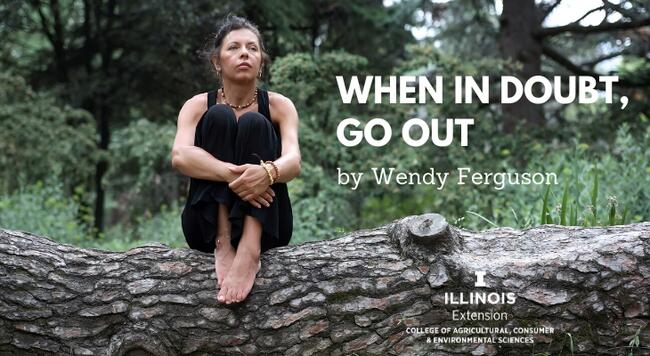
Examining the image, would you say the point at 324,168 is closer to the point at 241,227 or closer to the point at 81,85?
the point at 81,85

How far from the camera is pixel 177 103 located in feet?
30.4

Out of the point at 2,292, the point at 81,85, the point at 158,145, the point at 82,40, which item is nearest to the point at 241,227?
the point at 2,292

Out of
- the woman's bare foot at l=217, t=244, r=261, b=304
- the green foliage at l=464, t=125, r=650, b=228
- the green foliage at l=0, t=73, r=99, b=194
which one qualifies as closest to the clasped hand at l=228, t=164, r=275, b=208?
the woman's bare foot at l=217, t=244, r=261, b=304

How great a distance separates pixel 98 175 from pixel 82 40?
6.09ft

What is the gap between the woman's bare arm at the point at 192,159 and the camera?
3227 millimetres

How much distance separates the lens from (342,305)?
10.4 ft

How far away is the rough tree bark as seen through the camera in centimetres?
310

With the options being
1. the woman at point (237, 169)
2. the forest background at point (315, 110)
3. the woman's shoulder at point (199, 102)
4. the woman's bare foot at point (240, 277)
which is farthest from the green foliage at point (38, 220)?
the woman's bare foot at point (240, 277)

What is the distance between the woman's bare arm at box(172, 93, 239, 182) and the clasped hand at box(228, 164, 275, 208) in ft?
0.12

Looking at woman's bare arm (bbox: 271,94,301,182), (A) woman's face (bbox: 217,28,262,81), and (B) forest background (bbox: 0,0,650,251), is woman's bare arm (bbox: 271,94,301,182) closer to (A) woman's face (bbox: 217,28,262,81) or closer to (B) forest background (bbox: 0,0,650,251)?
(A) woman's face (bbox: 217,28,262,81)

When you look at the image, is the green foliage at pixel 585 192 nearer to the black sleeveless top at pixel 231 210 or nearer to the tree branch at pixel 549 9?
the black sleeveless top at pixel 231 210

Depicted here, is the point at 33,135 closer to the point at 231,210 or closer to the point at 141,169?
the point at 141,169

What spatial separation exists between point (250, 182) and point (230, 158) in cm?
A: 19

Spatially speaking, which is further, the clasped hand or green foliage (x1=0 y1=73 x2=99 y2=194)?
green foliage (x1=0 y1=73 x2=99 y2=194)
